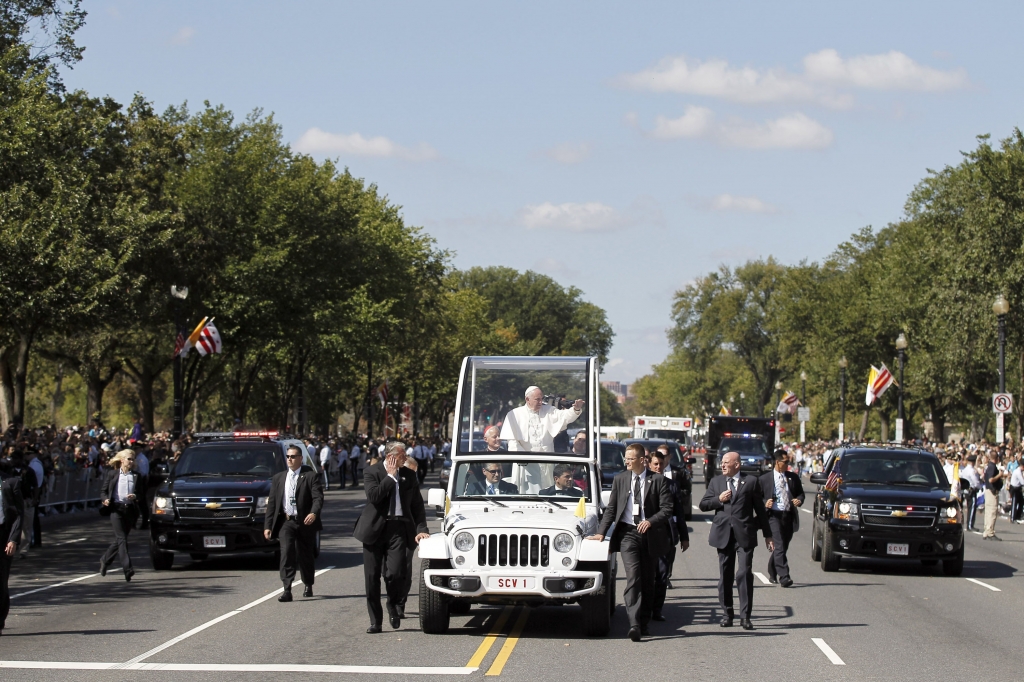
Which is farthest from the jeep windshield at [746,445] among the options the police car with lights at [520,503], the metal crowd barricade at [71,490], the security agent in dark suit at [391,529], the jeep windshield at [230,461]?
the security agent in dark suit at [391,529]

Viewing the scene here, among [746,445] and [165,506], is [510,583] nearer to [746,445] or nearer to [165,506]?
[165,506]

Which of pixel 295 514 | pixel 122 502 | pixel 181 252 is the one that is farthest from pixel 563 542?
pixel 181 252

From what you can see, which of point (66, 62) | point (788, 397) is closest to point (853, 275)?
point (788, 397)

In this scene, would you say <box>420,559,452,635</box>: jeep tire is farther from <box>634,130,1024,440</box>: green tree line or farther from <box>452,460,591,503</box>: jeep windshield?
<box>634,130,1024,440</box>: green tree line

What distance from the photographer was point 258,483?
64.4ft

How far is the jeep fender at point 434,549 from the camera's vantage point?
491 inches

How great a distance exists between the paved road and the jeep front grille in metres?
0.77

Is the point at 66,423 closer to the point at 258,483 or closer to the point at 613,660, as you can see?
the point at 258,483

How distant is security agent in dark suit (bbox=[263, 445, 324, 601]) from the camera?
1548 cm

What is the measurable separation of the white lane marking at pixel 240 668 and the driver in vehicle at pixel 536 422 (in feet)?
15.2

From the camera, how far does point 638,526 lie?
1267 cm

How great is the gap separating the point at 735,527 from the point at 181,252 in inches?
1284

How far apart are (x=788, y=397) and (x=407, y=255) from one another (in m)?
23.7

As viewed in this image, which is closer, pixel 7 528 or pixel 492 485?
pixel 7 528
